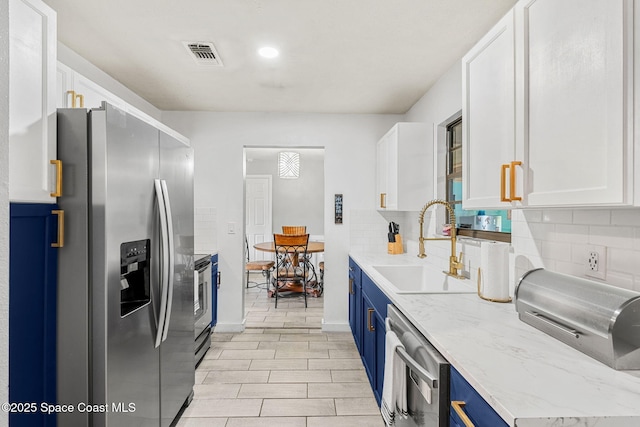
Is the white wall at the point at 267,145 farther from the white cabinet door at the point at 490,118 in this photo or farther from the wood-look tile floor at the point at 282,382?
the white cabinet door at the point at 490,118

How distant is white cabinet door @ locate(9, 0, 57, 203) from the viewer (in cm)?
118

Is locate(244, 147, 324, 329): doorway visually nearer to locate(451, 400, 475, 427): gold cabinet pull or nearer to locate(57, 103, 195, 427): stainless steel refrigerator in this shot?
locate(57, 103, 195, 427): stainless steel refrigerator

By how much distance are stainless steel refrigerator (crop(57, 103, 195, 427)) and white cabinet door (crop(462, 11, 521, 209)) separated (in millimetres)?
1544

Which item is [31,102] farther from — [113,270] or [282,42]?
[282,42]

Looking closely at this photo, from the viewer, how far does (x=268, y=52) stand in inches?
92.5

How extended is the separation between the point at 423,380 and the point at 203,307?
247 cm

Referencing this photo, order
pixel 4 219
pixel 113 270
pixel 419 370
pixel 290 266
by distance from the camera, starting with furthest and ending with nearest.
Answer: pixel 290 266 < pixel 113 270 < pixel 419 370 < pixel 4 219

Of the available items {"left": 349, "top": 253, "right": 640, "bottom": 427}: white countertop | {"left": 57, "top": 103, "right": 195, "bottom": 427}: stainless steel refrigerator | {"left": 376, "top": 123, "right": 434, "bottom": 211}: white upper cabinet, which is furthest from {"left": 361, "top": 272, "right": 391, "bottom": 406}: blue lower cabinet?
{"left": 57, "top": 103, "right": 195, "bottom": 427}: stainless steel refrigerator

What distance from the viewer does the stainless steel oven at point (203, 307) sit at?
298 centimetres

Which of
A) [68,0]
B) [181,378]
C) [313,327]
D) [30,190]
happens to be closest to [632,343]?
[30,190]

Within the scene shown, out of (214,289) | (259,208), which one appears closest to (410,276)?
(214,289)

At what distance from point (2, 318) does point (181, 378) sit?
1908 mm

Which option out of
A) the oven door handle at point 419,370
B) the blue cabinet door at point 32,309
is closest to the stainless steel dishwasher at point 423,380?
the oven door handle at point 419,370

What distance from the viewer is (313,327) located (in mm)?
3920
